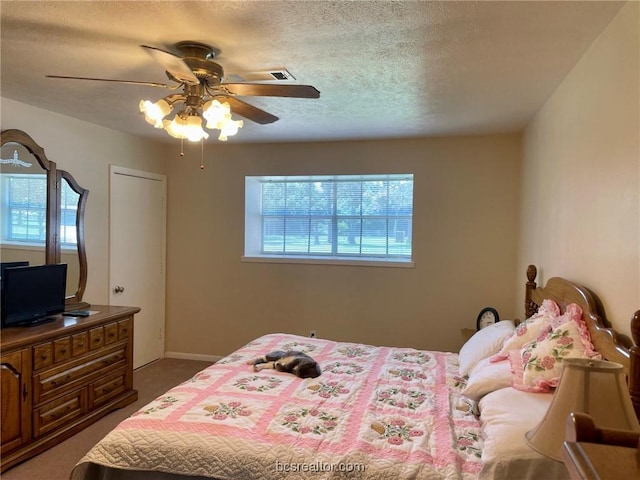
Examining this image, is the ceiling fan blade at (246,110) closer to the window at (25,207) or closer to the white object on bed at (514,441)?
the white object on bed at (514,441)

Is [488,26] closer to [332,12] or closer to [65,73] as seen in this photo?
[332,12]

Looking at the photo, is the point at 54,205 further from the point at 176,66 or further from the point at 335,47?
the point at 335,47

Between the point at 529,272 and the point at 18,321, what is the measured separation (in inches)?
140

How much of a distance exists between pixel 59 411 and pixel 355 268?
277cm

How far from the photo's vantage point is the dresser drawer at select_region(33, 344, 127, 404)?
2.78 m

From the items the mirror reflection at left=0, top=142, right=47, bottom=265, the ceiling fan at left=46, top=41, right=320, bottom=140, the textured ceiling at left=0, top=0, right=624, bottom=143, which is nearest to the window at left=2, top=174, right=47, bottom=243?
the mirror reflection at left=0, top=142, right=47, bottom=265

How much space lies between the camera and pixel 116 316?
3.39m

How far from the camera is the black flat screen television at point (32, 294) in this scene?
9.21 feet

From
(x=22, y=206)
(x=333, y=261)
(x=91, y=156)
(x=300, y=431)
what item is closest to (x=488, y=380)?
(x=300, y=431)

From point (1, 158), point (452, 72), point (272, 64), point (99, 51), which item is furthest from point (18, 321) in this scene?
point (452, 72)

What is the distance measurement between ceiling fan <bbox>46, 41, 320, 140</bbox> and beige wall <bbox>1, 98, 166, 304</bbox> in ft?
5.23

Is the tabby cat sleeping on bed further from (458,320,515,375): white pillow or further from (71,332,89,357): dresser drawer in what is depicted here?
(71,332,89,357): dresser drawer

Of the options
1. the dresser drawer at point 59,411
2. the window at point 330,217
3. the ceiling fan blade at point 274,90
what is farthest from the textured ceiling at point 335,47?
the dresser drawer at point 59,411

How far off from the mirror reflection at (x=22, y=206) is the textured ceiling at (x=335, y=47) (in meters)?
0.46
